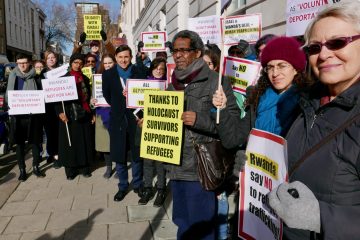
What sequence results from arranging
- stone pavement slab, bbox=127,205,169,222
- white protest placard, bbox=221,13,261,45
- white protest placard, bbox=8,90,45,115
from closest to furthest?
1. stone pavement slab, bbox=127,205,169,222
2. white protest placard, bbox=221,13,261,45
3. white protest placard, bbox=8,90,45,115

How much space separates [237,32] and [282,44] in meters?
2.90

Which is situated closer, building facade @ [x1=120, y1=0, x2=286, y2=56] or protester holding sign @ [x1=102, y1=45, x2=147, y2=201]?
protester holding sign @ [x1=102, y1=45, x2=147, y2=201]

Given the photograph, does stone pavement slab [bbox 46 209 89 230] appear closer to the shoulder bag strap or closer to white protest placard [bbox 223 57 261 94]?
white protest placard [bbox 223 57 261 94]

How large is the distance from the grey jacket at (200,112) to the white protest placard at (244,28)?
2496 millimetres

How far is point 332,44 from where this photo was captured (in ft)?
4.71

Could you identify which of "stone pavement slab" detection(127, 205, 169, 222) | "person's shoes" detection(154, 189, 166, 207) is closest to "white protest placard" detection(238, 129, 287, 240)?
"stone pavement slab" detection(127, 205, 169, 222)

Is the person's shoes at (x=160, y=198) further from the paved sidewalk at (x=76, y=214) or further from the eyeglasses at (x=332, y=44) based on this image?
the eyeglasses at (x=332, y=44)

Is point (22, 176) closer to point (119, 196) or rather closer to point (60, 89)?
point (60, 89)

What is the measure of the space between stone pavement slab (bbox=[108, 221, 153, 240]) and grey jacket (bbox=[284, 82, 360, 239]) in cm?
266

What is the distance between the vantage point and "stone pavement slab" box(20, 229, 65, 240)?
12.7ft

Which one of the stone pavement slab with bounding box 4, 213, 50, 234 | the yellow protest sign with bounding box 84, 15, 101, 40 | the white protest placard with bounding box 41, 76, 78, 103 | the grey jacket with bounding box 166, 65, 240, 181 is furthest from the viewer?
the yellow protest sign with bounding box 84, 15, 101, 40

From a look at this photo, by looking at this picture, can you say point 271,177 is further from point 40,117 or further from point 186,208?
point 40,117

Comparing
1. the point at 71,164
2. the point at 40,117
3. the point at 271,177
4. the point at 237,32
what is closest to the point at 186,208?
the point at 271,177

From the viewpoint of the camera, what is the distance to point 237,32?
5.34 m
